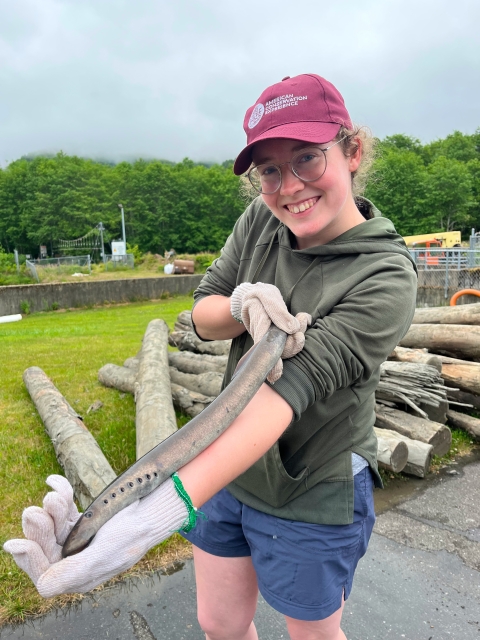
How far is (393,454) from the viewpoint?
4.42m

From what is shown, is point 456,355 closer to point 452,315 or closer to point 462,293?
point 452,315

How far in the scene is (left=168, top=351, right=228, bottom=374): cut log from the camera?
7.06m

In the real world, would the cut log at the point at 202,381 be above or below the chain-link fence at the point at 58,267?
below

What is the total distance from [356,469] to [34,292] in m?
23.2

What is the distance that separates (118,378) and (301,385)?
6495 mm

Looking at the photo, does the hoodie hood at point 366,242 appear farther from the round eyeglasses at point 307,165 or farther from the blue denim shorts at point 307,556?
the blue denim shorts at point 307,556

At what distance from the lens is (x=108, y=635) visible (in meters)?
2.88

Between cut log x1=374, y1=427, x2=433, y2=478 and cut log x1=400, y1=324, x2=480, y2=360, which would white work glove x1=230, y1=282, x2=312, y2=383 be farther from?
cut log x1=400, y1=324, x2=480, y2=360

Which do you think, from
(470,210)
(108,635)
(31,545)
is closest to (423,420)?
(108,635)

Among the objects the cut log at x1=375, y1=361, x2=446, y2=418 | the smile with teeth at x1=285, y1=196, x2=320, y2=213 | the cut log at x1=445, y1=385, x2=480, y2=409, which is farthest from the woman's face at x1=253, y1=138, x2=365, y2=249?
the cut log at x1=445, y1=385, x2=480, y2=409

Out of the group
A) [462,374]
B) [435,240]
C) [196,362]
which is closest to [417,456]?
[462,374]

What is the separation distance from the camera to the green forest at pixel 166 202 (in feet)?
193

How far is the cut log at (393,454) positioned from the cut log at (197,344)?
11.3 ft

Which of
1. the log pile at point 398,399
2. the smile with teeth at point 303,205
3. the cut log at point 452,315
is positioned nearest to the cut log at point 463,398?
the log pile at point 398,399
